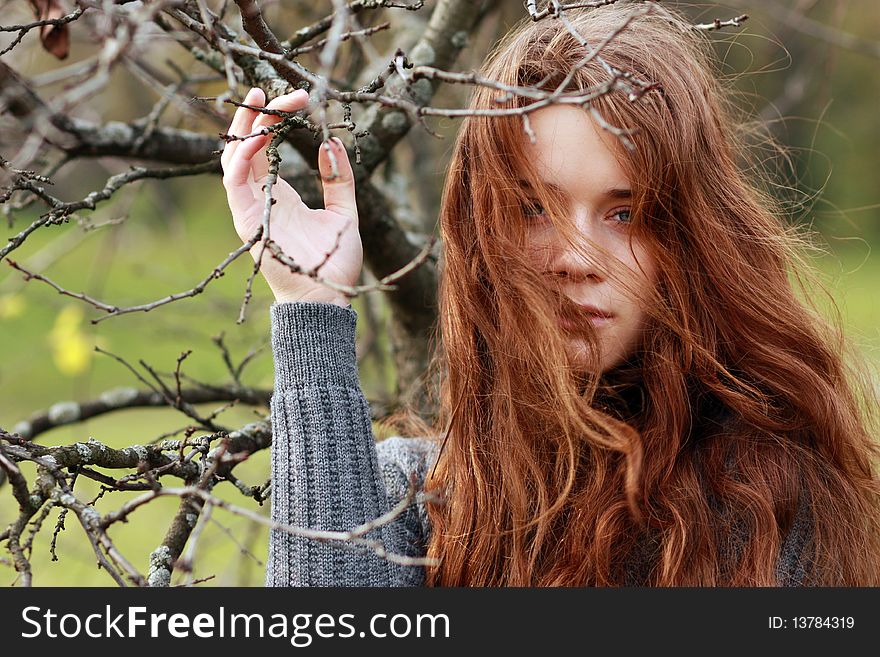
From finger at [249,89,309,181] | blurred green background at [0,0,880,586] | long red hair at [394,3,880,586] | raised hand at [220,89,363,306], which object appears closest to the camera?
finger at [249,89,309,181]

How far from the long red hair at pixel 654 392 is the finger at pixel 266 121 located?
36cm

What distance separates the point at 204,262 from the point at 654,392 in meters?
7.50

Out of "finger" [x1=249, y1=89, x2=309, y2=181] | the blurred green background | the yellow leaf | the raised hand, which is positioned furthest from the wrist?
the yellow leaf

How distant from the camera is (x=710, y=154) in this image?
1524mm

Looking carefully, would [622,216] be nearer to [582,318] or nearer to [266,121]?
[582,318]

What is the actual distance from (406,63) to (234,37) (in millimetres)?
275

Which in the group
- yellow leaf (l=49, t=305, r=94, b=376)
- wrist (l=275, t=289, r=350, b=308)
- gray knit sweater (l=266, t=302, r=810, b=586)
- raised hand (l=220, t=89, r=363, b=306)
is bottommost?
gray knit sweater (l=266, t=302, r=810, b=586)

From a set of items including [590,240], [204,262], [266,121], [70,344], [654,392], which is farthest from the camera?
[204,262]

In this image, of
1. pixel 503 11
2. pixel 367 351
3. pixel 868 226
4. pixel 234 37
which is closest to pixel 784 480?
pixel 234 37

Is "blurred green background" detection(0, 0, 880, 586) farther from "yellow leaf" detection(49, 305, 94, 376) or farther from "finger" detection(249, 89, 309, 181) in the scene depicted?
"finger" detection(249, 89, 309, 181)

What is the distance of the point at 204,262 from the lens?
848cm

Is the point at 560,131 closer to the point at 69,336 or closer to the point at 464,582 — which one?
the point at 464,582

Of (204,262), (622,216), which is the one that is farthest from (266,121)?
(204,262)

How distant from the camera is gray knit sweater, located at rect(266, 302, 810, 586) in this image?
4.46 feet
